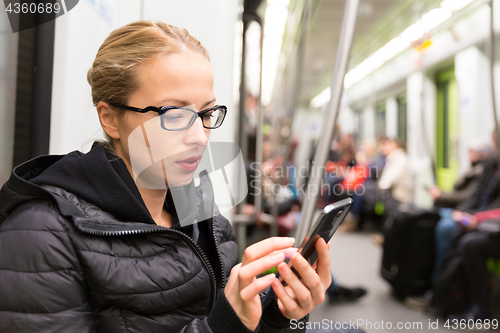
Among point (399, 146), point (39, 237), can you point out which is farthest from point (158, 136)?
point (399, 146)

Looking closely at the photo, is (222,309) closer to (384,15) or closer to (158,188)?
(158,188)

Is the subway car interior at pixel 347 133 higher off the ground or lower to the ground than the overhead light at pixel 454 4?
lower

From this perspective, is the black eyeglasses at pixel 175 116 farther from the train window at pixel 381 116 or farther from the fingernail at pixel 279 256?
the train window at pixel 381 116

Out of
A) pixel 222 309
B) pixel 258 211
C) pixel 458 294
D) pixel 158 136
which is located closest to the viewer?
pixel 222 309

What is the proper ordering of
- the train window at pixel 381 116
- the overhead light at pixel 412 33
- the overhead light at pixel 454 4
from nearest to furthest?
the overhead light at pixel 454 4 → the overhead light at pixel 412 33 → the train window at pixel 381 116

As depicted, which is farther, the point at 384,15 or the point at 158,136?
the point at 384,15

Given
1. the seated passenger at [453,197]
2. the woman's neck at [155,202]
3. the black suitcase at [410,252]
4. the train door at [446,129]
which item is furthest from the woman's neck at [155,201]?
the train door at [446,129]

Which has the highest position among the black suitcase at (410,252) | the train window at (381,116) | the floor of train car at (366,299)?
the train window at (381,116)

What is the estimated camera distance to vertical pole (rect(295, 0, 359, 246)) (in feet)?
2.76

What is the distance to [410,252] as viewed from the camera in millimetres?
2615

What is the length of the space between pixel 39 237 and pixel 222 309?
11.0 inches

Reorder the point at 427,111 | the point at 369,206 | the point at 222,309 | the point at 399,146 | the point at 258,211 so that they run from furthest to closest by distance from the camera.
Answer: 1. the point at 427,111
2. the point at 369,206
3. the point at 399,146
4. the point at 258,211
5. the point at 222,309

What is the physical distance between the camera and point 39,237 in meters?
0.56

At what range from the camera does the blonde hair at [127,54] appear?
2.11ft
